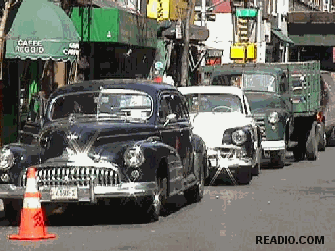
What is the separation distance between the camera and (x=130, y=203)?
565 inches

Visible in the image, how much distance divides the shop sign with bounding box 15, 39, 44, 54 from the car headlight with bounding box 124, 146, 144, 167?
10472mm

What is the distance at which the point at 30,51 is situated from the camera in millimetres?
24078

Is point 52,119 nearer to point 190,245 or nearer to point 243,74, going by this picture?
point 190,245

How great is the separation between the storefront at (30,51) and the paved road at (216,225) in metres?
5.66

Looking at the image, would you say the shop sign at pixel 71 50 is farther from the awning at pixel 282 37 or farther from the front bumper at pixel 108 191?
the awning at pixel 282 37

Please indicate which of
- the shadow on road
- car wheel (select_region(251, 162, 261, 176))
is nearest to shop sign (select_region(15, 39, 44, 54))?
car wheel (select_region(251, 162, 261, 176))

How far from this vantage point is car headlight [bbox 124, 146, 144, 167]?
13.9m

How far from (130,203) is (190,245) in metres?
2.40

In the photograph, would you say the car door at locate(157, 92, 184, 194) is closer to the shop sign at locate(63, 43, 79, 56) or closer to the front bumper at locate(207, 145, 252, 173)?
the front bumper at locate(207, 145, 252, 173)

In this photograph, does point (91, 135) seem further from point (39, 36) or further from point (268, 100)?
point (268, 100)

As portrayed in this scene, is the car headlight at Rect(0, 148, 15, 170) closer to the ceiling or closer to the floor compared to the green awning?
closer to the floor

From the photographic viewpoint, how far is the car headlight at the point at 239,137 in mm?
20188

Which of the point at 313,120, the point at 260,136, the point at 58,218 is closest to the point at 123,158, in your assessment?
the point at 58,218

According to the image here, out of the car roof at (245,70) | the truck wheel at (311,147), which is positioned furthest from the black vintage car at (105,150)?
the truck wheel at (311,147)
